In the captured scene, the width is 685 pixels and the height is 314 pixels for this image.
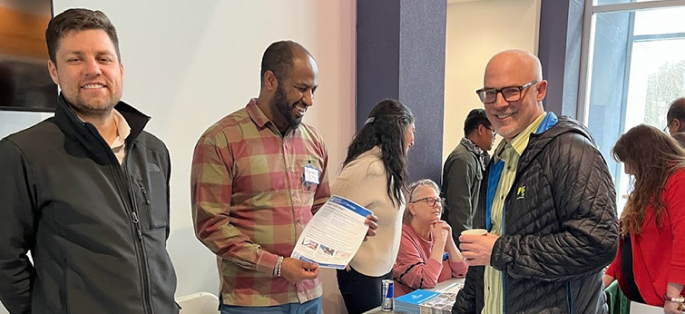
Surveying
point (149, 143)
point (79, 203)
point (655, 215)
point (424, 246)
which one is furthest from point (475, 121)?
point (79, 203)

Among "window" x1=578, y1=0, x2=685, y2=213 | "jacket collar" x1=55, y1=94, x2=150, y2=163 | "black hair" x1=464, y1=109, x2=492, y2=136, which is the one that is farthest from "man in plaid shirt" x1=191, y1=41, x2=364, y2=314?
"window" x1=578, y1=0, x2=685, y2=213

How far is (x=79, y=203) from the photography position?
3.84 ft

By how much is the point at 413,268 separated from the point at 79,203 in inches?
73.4

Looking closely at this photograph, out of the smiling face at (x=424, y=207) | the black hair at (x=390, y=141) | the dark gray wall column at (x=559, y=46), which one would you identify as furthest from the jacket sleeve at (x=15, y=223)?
the dark gray wall column at (x=559, y=46)

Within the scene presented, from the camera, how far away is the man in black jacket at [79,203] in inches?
45.6

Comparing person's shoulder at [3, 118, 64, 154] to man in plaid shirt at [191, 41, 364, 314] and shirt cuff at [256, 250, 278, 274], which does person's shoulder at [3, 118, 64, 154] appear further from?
shirt cuff at [256, 250, 278, 274]

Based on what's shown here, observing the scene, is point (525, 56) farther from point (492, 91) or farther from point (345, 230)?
point (345, 230)

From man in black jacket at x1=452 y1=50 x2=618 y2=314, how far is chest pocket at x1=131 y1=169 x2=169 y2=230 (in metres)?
0.87

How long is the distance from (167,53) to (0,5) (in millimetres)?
720

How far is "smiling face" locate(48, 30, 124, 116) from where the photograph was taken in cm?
121

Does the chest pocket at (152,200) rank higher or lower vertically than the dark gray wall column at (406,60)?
lower

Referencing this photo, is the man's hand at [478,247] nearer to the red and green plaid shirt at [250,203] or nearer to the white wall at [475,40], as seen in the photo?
the red and green plaid shirt at [250,203]

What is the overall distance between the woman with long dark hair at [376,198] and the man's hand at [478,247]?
102 centimetres

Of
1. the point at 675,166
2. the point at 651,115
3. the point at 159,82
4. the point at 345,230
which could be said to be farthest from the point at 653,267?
the point at 651,115
